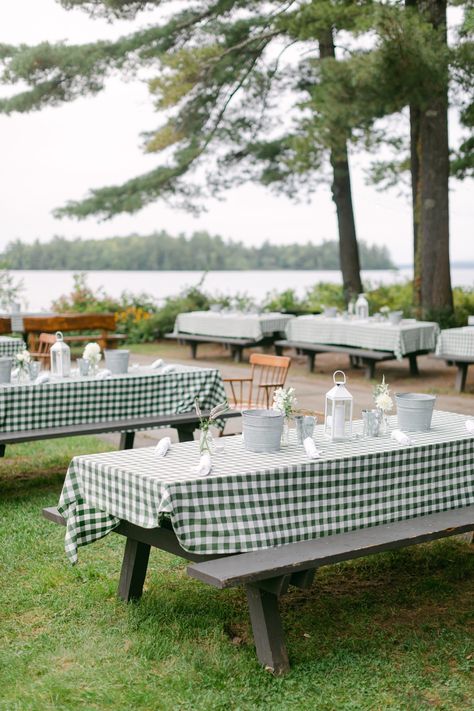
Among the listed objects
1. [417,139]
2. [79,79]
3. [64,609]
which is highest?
[79,79]

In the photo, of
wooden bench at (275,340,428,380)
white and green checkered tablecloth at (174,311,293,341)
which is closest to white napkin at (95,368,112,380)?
wooden bench at (275,340,428,380)

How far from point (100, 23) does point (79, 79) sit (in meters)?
1.10

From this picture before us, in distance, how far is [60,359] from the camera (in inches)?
276

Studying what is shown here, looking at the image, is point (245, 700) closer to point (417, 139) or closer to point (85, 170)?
point (417, 139)

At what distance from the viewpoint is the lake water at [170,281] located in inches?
735

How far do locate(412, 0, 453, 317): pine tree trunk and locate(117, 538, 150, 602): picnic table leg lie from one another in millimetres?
11005

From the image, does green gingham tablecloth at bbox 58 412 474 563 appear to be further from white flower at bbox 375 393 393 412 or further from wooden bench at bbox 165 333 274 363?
wooden bench at bbox 165 333 274 363

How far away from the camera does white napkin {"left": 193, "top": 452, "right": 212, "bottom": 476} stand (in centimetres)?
398

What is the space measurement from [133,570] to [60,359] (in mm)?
2772

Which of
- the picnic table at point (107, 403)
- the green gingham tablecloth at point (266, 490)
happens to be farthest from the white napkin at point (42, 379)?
the green gingham tablecloth at point (266, 490)

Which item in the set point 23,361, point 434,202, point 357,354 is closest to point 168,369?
point 23,361

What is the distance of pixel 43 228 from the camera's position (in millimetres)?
19906

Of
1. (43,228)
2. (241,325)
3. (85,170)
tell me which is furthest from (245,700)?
(85,170)

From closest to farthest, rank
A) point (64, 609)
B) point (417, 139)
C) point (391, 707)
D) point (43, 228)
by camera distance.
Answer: point (391, 707)
point (64, 609)
point (417, 139)
point (43, 228)
